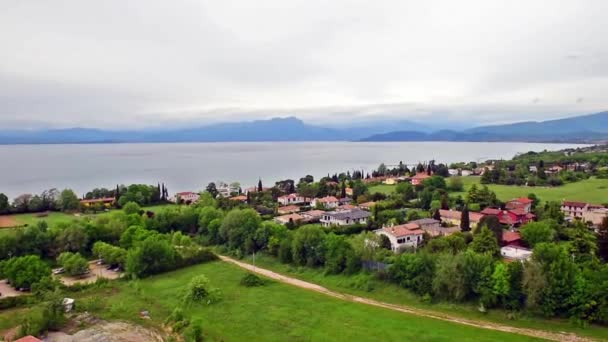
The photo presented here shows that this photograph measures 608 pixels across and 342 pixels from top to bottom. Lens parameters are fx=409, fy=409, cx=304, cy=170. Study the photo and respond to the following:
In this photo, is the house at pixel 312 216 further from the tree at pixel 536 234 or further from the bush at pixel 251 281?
the tree at pixel 536 234

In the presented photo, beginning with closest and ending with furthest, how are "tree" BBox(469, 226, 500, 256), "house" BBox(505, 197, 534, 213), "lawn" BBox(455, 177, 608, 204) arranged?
"tree" BBox(469, 226, 500, 256) → "house" BBox(505, 197, 534, 213) → "lawn" BBox(455, 177, 608, 204)

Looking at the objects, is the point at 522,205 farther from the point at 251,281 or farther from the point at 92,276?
the point at 92,276

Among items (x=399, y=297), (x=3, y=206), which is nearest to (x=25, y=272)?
(x=399, y=297)

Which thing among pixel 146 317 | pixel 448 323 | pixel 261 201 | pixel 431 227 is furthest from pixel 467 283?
pixel 261 201

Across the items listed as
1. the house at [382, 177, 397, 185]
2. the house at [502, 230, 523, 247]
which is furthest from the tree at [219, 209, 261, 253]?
the house at [382, 177, 397, 185]

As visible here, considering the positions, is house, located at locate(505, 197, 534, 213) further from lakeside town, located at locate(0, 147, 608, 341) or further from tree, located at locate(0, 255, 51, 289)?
tree, located at locate(0, 255, 51, 289)

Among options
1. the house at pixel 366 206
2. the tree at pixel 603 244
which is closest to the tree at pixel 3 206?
the house at pixel 366 206
